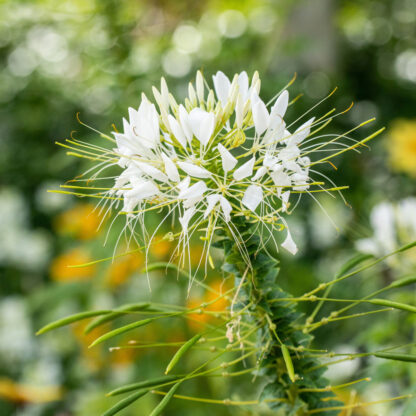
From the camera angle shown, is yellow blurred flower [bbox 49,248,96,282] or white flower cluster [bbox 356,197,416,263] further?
yellow blurred flower [bbox 49,248,96,282]

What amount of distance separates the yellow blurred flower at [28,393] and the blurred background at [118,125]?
0.04 feet

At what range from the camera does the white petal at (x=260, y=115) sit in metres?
0.41

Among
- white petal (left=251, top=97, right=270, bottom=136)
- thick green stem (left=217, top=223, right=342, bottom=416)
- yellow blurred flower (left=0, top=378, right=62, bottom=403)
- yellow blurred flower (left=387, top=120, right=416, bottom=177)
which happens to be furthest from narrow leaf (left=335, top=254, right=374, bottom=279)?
yellow blurred flower (left=387, top=120, right=416, bottom=177)

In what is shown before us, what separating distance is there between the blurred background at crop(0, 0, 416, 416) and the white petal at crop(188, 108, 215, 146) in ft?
1.53

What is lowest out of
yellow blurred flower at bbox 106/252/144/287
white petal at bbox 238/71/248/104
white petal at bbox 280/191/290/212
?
yellow blurred flower at bbox 106/252/144/287

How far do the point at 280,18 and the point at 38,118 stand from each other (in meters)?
1.08

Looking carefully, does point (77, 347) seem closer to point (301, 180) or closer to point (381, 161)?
point (381, 161)

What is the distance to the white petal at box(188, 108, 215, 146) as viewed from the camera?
1.36 ft

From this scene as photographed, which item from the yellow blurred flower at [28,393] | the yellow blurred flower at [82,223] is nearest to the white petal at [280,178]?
the yellow blurred flower at [28,393]

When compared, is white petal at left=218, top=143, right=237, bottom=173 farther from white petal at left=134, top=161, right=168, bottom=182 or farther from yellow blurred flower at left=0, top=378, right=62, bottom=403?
yellow blurred flower at left=0, top=378, right=62, bottom=403

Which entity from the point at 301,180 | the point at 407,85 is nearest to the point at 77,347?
the point at 301,180

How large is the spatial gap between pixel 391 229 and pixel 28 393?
3.19ft

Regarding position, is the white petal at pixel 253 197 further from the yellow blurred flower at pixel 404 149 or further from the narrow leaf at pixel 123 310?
the yellow blurred flower at pixel 404 149

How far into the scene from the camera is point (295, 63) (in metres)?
1.82
